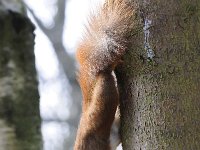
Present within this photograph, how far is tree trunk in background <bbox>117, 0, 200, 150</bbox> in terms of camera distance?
1419mm

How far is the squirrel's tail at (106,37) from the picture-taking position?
1.58 meters

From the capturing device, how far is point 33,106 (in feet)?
4.76

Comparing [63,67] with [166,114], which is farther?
[63,67]

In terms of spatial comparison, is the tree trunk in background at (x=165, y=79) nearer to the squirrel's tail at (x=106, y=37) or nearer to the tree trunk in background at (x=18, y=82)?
the squirrel's tail at (x=106, y=37)

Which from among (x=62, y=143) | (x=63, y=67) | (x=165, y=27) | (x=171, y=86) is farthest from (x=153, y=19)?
(x=62, y=143)

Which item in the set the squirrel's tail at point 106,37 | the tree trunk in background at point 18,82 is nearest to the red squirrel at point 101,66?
the squirrel's tail at point 106,37

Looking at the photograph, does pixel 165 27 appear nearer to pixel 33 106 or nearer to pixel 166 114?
pixel 166 114

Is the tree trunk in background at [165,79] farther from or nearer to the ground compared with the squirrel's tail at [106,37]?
nearer to the ground

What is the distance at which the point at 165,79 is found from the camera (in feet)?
4.76

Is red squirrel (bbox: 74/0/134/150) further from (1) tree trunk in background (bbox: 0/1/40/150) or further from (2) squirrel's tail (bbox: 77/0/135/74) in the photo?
(1) tree trunk in background (bbox: 0/1/40/150)

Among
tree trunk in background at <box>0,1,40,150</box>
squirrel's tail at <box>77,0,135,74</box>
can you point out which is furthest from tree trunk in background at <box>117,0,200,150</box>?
tree trunk in background at <box>0,1,40,150</box>

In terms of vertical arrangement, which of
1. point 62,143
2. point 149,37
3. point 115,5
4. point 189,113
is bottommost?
point 189,113

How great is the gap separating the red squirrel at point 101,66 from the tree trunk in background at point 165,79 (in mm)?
78

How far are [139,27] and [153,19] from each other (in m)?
0.05
